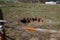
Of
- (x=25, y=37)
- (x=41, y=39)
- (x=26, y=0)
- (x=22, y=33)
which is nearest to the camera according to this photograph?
(x=41, y=39)

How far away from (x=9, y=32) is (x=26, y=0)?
17.2 meters

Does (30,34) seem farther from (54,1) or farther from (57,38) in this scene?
(54,1)

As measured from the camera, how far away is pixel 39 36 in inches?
239

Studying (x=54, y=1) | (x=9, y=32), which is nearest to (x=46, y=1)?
(x=54, y=1)

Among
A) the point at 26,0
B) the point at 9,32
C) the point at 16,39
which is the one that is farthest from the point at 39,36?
the point at 26,0

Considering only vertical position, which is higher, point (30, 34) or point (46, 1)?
point (30, 34)

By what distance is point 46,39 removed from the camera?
231 inches

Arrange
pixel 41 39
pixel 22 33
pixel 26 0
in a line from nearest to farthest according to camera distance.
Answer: pixel 41 39
pixel 22 33
pixel 26 0

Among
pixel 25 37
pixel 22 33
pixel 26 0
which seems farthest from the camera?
pixel 26 0

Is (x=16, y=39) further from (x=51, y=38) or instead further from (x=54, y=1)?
(x=54, y=1)

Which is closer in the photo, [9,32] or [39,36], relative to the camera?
[39,36]

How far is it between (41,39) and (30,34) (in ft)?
2.49

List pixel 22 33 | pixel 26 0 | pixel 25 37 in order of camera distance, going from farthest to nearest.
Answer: pixel 26 0 → pixel 22 33 → pixel 25 37

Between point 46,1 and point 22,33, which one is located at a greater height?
point 22,33
